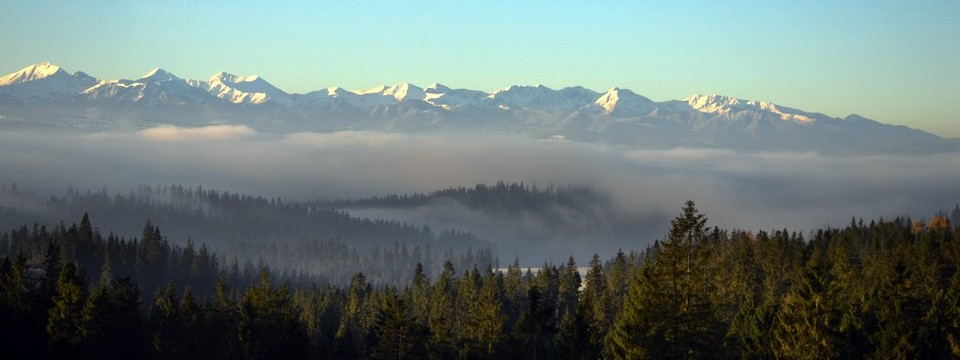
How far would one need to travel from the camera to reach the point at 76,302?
340ft

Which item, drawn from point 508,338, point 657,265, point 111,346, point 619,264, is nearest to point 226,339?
point 111,346

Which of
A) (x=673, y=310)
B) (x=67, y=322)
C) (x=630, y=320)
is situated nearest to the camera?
(x=673, y=310)

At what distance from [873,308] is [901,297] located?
10012mm

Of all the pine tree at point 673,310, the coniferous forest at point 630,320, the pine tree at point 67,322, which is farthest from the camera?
the pine tree at point 67,322

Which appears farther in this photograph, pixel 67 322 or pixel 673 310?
pixel 67 322

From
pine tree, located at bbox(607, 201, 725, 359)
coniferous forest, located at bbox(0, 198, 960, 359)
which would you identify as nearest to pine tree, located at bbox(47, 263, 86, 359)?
coniferous forest, located at bbox(0, 198, 960, 359)

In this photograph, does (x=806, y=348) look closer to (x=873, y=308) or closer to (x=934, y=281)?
(x=873, y=308)

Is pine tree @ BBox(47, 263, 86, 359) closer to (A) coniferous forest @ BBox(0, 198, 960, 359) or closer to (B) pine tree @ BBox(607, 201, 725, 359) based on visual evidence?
(A) coniferous forest @ BBox(0, 198, 960, 359)

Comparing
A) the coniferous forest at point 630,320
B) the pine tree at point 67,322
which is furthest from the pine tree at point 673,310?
the pine tree at point 67,322

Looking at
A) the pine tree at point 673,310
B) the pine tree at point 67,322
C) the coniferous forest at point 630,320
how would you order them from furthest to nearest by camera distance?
1. the pine tree at point 67,322
2. the coniferous forest at point 630,320
3. the pine tree at point 673,310

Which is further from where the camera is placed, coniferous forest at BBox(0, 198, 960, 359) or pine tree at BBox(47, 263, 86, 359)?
pine tree at BBox(47, 263, 86, 359)

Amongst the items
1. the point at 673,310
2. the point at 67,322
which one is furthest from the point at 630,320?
the point at 67,322

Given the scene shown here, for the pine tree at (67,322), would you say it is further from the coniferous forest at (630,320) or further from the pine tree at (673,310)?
the pine tree at (673,310)

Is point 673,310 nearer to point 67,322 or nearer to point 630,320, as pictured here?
point 630,320
